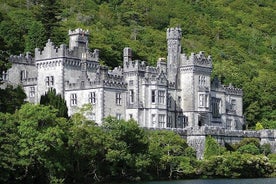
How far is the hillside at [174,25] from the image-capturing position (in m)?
83.8

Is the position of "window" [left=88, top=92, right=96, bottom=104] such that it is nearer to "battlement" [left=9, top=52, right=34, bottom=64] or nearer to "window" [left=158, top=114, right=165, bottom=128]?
"window" [left=158, top=114, right=165, bottom=128]

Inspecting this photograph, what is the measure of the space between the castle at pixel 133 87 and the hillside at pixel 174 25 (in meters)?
6.93

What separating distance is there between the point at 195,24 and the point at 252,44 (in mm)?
11143

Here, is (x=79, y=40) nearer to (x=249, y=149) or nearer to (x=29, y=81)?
(x=29, y=81)

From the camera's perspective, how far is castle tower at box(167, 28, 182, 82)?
70.2 meters

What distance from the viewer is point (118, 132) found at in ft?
168

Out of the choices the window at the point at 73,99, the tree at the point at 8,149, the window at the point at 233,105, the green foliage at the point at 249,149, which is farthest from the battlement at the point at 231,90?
the tree at the point at 8,149

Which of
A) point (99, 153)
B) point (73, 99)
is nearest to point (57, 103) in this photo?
point (99, 153)

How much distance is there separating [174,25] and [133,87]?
5829cm

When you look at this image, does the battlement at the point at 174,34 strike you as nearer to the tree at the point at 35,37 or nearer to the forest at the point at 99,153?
the forest at the point at 99,153

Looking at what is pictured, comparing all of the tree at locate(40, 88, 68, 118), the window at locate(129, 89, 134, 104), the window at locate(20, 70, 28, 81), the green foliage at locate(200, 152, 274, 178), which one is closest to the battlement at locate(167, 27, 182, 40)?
the window at locate(129, 89, 134, 104)

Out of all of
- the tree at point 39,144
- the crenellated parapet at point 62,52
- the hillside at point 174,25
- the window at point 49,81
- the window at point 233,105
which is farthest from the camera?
the hillside at point 174,25

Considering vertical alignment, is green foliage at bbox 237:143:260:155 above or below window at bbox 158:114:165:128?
below

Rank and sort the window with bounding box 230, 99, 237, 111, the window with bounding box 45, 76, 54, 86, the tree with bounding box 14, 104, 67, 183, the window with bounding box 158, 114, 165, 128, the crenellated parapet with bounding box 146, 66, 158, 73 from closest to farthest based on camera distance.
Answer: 1. the tree with bounding box 14, 104, 67, 183
2. the window with bounding box 45, 76, 54, 86
3. the window with bounding box 158, 114, 165, 128
4. the crenellated parapet with bounding box 146, 66, 158, 73
5. the window with bounding box 230, 99, 237, 111
